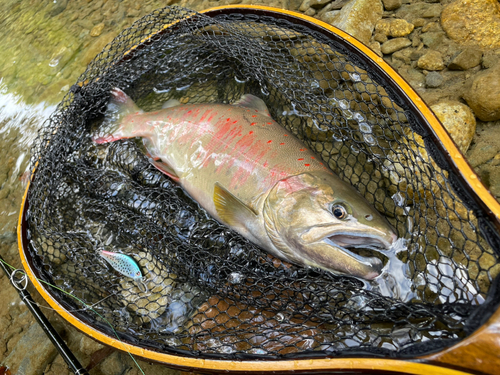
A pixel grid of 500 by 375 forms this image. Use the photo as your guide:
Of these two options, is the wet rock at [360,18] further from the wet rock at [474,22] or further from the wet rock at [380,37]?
the wet rock at [474,22]

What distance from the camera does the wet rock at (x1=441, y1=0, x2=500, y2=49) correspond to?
2979mm

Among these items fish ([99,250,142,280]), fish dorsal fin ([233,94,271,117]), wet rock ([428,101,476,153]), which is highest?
wet rock ([428,101,476,153])

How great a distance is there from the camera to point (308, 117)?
10.3ft

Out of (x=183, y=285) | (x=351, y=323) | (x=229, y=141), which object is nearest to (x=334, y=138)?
(x=229, y=141)

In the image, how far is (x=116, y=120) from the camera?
11.1ft

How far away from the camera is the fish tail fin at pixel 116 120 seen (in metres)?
3.36

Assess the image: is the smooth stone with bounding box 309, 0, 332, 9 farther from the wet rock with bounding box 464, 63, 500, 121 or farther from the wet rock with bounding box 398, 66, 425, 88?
the wet rock with bounding box 464, 63, 500, 121

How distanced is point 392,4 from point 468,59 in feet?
3.60

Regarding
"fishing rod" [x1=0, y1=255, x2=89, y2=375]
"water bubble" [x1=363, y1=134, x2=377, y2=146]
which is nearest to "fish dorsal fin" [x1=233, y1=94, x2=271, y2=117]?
"water bubble" [x1=363, y1=134, x2=377, y2=146]

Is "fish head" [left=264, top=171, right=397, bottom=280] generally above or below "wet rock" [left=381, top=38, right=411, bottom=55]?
below

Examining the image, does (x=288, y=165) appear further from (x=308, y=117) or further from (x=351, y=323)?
(x=351, y=323)

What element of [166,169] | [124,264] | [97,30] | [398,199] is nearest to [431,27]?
[398,199]

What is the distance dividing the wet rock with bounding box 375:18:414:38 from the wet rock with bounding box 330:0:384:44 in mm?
71

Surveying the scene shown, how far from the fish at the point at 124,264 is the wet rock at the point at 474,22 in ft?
12.2
